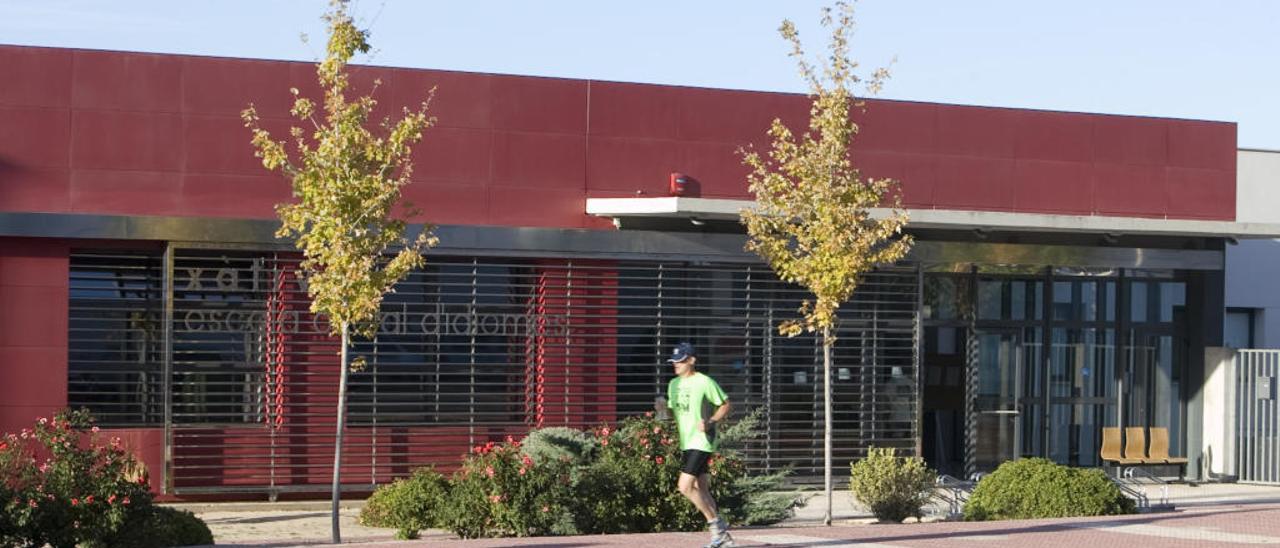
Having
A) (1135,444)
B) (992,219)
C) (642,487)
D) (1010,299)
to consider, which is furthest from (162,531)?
(1135,444)

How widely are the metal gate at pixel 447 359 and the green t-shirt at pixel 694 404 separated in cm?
766

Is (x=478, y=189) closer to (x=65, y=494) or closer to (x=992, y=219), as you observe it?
(x=992, y=219)

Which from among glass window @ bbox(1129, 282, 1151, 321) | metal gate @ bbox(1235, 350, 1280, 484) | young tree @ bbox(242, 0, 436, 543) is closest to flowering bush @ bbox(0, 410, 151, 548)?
young tree @ bbox(242, 0, 436, 543)

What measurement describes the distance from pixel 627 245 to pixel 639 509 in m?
5.78

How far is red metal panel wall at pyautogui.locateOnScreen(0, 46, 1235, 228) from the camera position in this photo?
67.1 ft

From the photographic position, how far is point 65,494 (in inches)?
591

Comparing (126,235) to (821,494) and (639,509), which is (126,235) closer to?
(639,509)

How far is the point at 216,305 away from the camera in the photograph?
20.9m

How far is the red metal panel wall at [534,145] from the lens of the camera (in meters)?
20.5

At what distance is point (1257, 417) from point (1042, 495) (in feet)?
28.0

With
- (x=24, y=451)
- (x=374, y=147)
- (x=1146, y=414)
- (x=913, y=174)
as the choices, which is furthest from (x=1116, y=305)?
(x=24, y=451)

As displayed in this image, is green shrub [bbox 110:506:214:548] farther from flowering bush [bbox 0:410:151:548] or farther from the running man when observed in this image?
the running man

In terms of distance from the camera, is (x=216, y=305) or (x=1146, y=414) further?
(x=1146, y=414)

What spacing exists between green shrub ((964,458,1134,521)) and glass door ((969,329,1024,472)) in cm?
627
